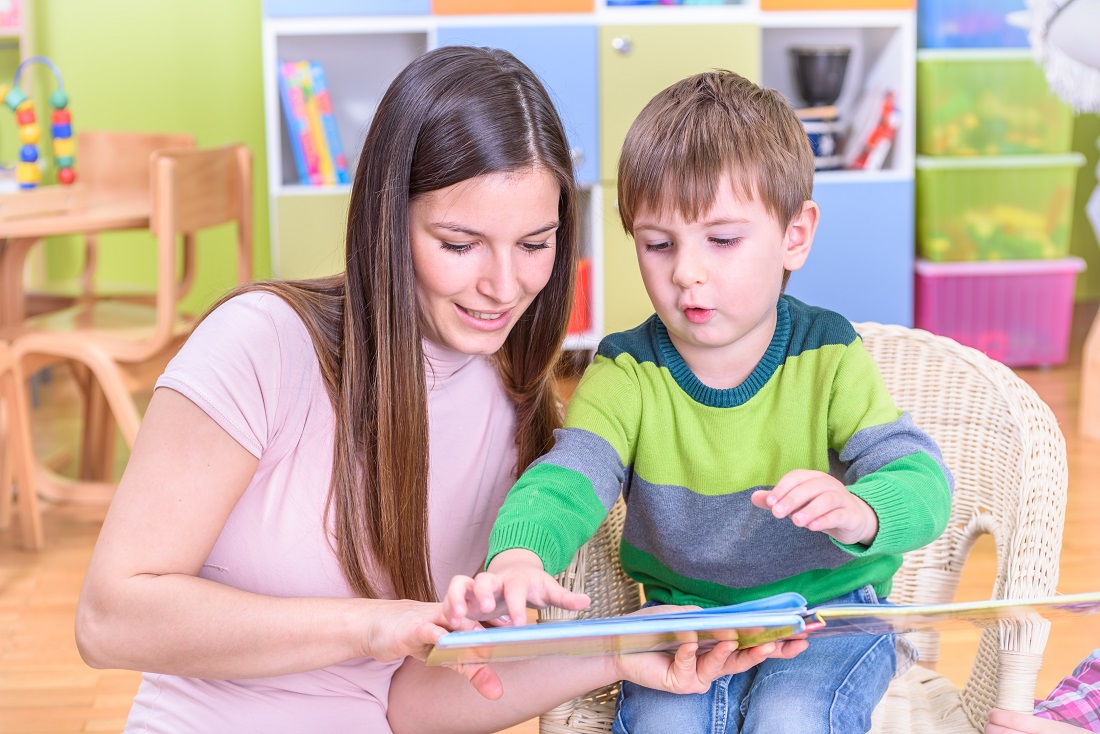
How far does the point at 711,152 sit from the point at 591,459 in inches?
11.6

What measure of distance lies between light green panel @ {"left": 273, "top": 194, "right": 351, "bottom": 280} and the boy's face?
2414mm

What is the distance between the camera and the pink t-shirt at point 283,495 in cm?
101

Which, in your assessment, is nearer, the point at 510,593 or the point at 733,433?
the point at 510,593

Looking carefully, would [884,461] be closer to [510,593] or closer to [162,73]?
[510,593]

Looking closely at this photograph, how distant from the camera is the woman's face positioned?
1.02 m

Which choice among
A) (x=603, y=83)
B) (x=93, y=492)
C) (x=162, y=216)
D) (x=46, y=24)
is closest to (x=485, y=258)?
(x=162, y=216)

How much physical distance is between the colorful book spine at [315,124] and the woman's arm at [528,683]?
2.48m

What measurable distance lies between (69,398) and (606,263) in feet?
5.62

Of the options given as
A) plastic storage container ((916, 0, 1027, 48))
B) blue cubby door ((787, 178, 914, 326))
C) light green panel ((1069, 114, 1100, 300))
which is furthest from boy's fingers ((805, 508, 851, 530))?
A: light green panel ((1069, 114, 1100, 300))

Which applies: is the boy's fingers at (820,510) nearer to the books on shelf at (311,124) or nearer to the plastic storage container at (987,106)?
the books on shelf at (311,124)

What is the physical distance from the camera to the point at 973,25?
3.59 metres

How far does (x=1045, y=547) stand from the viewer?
110cm

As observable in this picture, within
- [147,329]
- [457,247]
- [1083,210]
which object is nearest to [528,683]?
[457,247]

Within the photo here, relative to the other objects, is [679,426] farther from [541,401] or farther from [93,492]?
[93,492]
